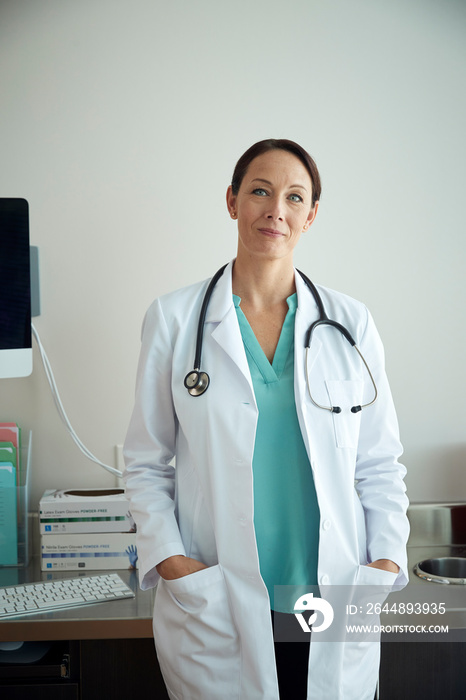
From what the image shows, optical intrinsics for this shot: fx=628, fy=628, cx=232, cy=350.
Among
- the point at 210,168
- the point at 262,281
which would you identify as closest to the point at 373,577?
the point at 262,281

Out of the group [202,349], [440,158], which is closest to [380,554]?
[202,349]

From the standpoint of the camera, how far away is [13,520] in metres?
1.71

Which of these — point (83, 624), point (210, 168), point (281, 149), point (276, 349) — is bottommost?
point (83, 624)

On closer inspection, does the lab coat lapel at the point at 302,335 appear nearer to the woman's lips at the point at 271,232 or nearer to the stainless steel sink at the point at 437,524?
the woman's lips at the point at 271,232

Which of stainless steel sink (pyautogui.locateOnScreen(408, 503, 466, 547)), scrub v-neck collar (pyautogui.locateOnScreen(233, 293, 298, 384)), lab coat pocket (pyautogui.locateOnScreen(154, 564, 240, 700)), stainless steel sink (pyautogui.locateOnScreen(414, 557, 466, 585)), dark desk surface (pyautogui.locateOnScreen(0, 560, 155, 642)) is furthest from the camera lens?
→ stainless steel sink (pyautogui.locateOnScreen(408, 503, 466, 547))

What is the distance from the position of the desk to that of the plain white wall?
1.77 ft

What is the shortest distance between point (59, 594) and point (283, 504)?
0.68 meters

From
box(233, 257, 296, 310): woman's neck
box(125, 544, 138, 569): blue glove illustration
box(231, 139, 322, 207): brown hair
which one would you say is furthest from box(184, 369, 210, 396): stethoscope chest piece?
box(125, 544, 138, 569): blue glove illustration

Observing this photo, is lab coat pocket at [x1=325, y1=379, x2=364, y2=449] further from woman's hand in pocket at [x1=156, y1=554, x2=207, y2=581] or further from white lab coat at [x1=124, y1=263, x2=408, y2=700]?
woman's hand in pocket at [x1=156, y1=554, x2=207, y2=581]

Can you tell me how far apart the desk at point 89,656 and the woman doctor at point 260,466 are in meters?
0.24

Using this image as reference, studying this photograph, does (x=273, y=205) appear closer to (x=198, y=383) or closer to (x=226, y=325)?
(x=226, y=325)

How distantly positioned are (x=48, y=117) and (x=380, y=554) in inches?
59.9

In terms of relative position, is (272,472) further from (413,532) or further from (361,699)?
(413,532)

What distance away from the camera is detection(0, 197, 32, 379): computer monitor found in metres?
1.58
